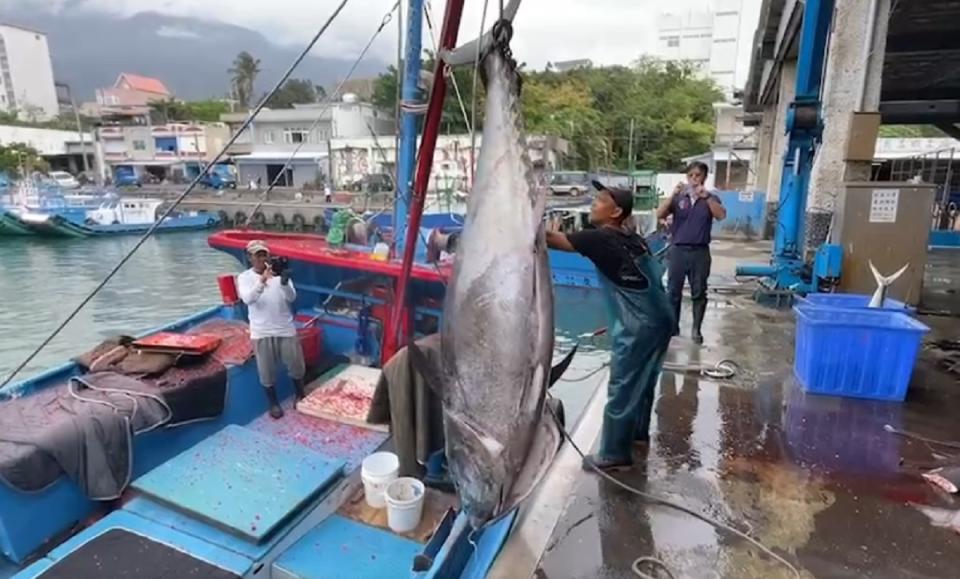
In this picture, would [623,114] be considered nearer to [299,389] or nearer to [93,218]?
[93,218]

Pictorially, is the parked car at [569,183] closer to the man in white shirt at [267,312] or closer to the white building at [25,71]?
the man in white shirt at [267,312]

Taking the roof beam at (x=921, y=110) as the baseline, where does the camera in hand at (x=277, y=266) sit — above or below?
below

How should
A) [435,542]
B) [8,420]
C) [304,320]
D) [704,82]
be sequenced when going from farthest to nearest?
[704,82]
[304,320]
[8,420]
[435,542]

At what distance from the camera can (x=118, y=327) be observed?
44.6ft

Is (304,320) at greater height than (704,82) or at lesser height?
lesser

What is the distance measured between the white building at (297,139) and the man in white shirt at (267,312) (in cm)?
3148

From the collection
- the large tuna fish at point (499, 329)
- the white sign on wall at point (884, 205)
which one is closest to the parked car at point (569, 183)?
the white sign on wall at point (884, 205)

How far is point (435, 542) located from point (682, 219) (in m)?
3.59

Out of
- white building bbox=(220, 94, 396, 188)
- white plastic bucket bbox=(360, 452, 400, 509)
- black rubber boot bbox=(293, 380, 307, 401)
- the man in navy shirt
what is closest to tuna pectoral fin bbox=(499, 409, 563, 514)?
white plastic bucket bbox=(360, 452, 400, 509)

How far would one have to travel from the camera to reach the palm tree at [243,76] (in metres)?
63.2

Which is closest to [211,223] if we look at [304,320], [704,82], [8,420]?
[304,320]

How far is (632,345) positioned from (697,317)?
2824mm

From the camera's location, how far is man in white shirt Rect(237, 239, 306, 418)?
16.0 feet

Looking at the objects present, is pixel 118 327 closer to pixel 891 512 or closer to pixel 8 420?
pixel 8 420
